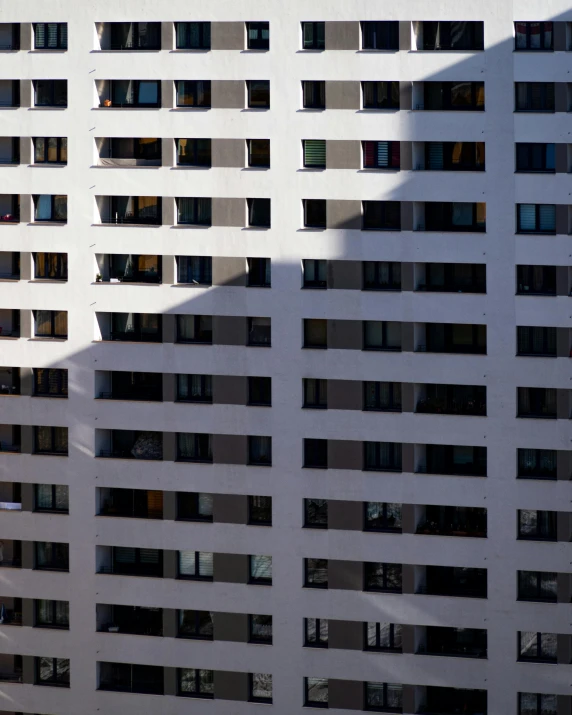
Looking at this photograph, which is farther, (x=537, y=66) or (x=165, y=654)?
(x=165, y=654)

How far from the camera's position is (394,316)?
59.3 m

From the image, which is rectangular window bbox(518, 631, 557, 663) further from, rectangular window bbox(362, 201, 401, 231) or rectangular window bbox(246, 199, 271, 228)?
rectangular window bbox(246, 199, 271, 228)

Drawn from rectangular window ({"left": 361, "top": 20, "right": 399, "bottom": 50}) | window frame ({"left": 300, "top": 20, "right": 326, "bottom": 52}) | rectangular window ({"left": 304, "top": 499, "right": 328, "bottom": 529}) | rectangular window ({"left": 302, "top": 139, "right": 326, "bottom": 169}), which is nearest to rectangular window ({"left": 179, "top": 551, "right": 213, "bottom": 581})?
rectangular window ({"left": 304, "top": 499, "right": 328, "bottom": 529})

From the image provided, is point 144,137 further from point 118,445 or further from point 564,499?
point 564,499

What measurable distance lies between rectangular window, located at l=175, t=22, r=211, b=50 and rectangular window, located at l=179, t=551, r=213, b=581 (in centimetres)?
1950

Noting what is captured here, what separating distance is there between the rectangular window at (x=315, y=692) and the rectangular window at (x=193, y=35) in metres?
24.8

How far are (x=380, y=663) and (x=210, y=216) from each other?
723 inches

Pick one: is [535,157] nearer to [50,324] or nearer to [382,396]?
[382,396]

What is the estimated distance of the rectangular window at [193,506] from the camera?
203 feet

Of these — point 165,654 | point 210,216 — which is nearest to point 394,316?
point 210,216

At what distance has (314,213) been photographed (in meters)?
60.0

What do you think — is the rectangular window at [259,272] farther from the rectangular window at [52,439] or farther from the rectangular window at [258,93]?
the rectangular window at [52,439]

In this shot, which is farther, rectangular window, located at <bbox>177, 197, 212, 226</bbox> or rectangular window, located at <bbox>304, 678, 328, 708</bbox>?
rectangular window, located at <bbox>304, 678, 328, 708</bbox>

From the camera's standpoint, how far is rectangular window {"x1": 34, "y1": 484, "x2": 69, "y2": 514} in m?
62.8
